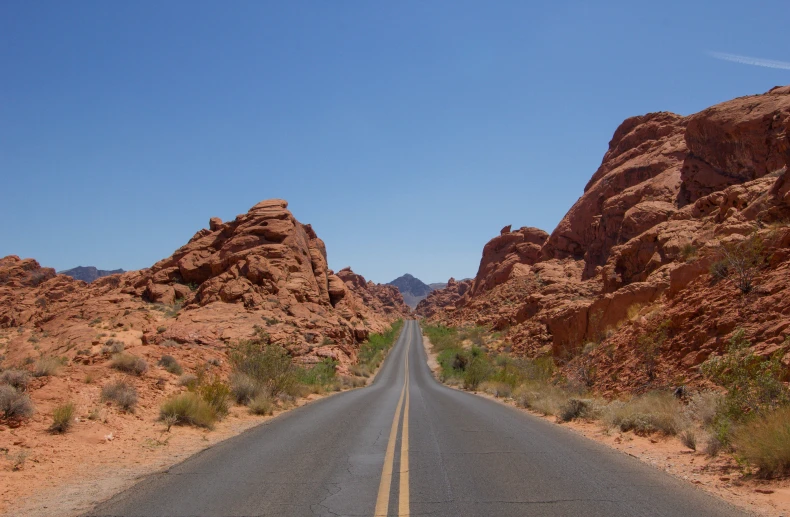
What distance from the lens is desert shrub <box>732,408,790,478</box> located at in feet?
21.7

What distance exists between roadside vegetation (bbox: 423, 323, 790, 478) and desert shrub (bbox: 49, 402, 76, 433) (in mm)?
10963

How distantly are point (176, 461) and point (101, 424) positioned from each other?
2.91m

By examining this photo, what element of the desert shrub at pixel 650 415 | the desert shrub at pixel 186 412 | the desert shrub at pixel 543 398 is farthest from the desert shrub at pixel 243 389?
the desert shrub at pixel 650 415

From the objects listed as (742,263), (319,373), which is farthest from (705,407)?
(319,373)

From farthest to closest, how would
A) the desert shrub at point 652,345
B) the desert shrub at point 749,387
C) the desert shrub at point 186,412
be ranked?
the desert shrub at point 652,345 < the desert shrub at point 186,412 < the desert shrub at point 749,387

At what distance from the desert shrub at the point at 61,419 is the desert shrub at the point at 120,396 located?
2.02m

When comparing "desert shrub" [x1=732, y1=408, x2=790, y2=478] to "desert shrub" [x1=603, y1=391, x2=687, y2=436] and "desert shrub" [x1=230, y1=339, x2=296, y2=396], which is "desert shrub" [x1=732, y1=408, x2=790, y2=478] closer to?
"desert shrub" [x1=603, y1=391, x2=687, y2=436]

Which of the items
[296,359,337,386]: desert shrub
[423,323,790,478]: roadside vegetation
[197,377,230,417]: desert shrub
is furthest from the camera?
[296,359,337,386]: desert shrub

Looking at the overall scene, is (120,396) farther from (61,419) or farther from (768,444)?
(768,444)

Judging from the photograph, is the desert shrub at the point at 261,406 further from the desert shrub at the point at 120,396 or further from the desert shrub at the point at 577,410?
the desert shrub at the point at 577,410

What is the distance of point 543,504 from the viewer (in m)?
6.02

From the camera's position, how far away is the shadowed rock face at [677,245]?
13938 millimetres

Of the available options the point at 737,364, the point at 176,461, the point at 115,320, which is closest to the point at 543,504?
the point at 737,364

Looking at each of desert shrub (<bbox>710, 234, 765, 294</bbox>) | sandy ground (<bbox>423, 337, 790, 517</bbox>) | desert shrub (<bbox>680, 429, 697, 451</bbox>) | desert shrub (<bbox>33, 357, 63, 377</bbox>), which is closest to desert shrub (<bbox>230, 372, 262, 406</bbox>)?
desert shrub (<bbox>33, 357, 63, 377</bbox>)
